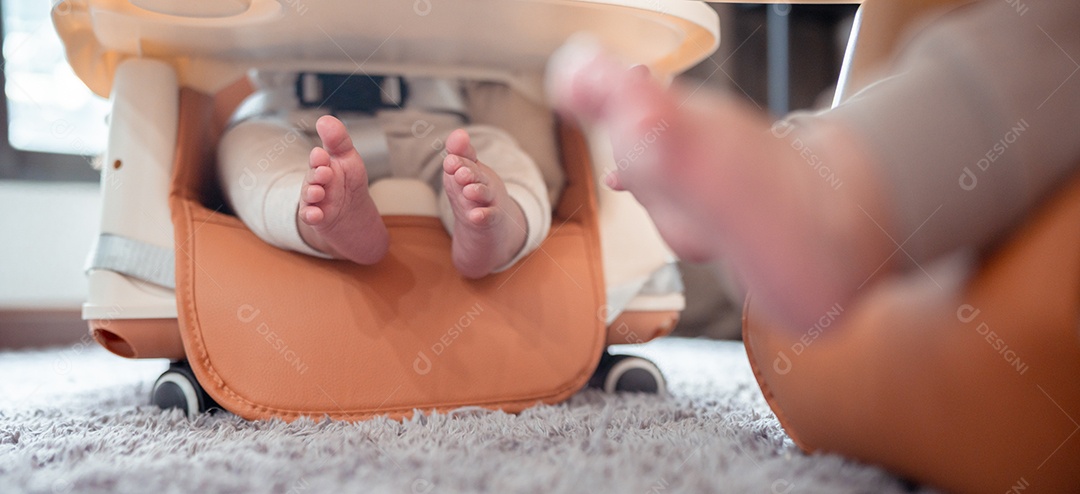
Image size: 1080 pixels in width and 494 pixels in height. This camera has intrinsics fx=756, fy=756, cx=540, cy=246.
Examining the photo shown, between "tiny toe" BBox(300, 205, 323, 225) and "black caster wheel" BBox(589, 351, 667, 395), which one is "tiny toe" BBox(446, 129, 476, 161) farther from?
"black caster wheel" BBox(589, 351, 667, 395)

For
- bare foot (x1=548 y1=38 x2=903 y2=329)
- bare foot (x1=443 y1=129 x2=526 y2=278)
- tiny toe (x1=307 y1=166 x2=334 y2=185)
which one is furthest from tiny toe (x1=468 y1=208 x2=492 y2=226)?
bare foot (x1=548 y1=38 x2=903 y2=329)

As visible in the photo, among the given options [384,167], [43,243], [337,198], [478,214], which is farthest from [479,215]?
[43,243]

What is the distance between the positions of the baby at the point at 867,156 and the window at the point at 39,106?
1604 mm

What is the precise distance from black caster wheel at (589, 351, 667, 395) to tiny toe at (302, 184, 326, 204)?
1.19 ft

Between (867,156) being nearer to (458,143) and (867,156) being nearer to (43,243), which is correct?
(458,143)

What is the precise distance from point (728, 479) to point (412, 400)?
312 millimetres

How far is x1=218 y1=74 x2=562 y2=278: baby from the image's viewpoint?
22.9 inches

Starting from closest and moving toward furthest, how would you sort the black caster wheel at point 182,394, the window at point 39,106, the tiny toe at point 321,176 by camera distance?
the tiny toe at point 321,176 < the black caster wheel at point 182,394 < the window at point 39,106

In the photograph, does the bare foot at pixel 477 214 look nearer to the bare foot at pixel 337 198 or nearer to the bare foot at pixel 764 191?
the bare foot at pixel 337 198

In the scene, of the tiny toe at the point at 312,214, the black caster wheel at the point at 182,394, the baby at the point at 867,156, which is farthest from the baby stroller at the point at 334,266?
the baby at the point at 867,156

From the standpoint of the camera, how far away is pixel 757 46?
2.00 metres

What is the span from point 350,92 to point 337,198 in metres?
0.30


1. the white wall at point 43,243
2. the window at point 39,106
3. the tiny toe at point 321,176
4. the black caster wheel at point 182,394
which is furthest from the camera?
the window at point 39,106

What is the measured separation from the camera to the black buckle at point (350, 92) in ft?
2.70
